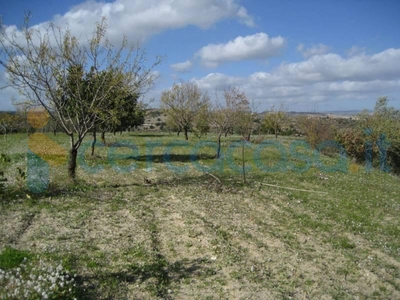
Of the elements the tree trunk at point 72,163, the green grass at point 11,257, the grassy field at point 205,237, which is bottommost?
the grassy field at point 205,237

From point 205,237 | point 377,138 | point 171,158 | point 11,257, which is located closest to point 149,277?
point 205,237

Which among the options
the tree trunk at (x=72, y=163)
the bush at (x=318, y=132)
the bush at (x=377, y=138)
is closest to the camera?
the tree trunk at (x=72, y=163)

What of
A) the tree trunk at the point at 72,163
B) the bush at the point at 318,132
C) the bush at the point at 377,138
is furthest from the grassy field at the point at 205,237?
the bush at the point at 318,132

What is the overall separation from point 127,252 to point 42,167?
49.6 ft

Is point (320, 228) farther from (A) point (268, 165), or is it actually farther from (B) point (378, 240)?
(A) point (268, 165)

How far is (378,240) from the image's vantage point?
11828 millimetres

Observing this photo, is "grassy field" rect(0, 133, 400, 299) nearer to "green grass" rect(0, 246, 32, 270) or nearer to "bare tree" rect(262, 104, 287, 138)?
"green grass" rect(0, 246, 32, 270)

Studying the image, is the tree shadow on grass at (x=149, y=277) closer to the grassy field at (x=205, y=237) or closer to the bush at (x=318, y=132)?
the grassy field at (x=205, y=237)

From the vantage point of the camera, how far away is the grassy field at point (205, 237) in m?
8.26

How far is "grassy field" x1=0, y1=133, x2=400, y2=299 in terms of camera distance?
8258mm

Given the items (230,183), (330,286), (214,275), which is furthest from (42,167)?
(330,286)

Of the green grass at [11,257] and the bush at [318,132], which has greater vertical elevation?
the bush at [318,132]

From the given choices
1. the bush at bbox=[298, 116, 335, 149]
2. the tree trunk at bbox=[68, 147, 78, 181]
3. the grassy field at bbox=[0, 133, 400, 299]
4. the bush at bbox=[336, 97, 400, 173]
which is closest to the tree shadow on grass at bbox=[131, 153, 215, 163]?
the grassy field at bbox=[0, 133, 400, 299]

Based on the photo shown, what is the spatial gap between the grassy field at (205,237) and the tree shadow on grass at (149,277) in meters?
0.03
